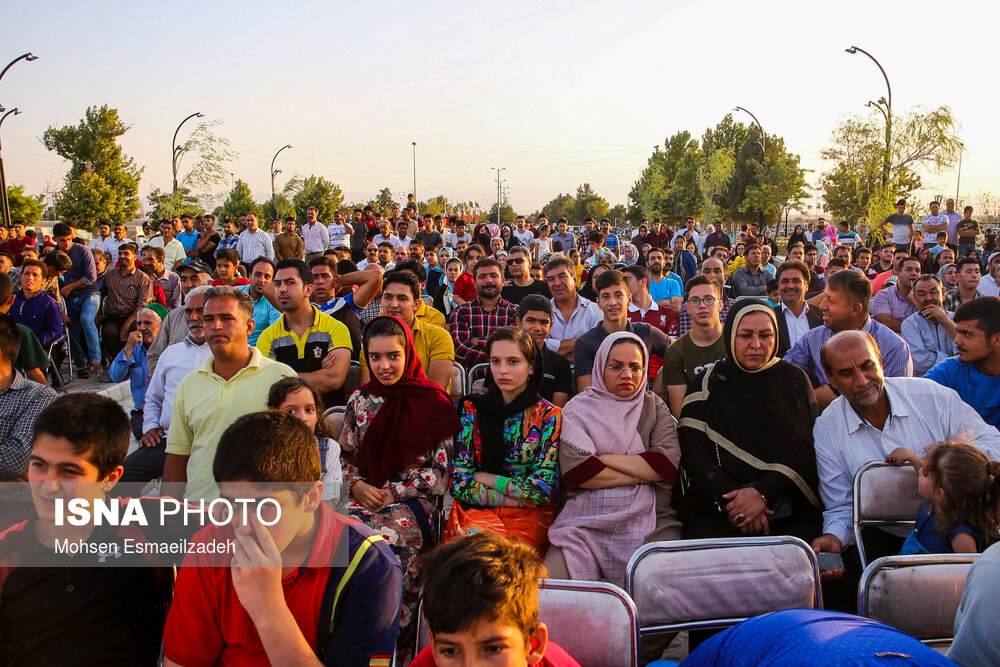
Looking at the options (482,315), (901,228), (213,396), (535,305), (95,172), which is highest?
(95,172)

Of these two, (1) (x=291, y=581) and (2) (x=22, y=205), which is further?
(2) (x=22, y=205)

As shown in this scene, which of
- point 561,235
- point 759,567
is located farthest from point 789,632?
point 561,235

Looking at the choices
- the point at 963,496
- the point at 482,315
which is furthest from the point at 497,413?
the point at 482,315

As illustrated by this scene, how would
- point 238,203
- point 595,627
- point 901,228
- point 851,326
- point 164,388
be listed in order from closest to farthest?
1. point 595,627
2. point 164,388
3. point 851,326
4. point 901,228
5. point 238,203

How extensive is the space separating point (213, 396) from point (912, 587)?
3212 millimetres

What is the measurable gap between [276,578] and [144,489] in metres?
2.92

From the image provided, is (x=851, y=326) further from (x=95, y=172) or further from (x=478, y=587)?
(x=95, y=172)

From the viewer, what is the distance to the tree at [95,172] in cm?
3028

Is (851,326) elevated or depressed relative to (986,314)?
depressed

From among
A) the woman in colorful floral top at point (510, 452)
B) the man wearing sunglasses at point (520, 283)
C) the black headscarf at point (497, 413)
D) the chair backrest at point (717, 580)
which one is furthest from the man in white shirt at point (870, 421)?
the man wearing sunglasses at point (520, 283)

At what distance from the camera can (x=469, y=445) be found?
338 cm

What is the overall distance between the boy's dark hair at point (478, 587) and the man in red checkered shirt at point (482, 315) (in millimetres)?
4180

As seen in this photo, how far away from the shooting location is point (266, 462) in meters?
1.71

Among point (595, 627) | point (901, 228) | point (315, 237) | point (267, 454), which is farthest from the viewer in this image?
point (901, 228)
